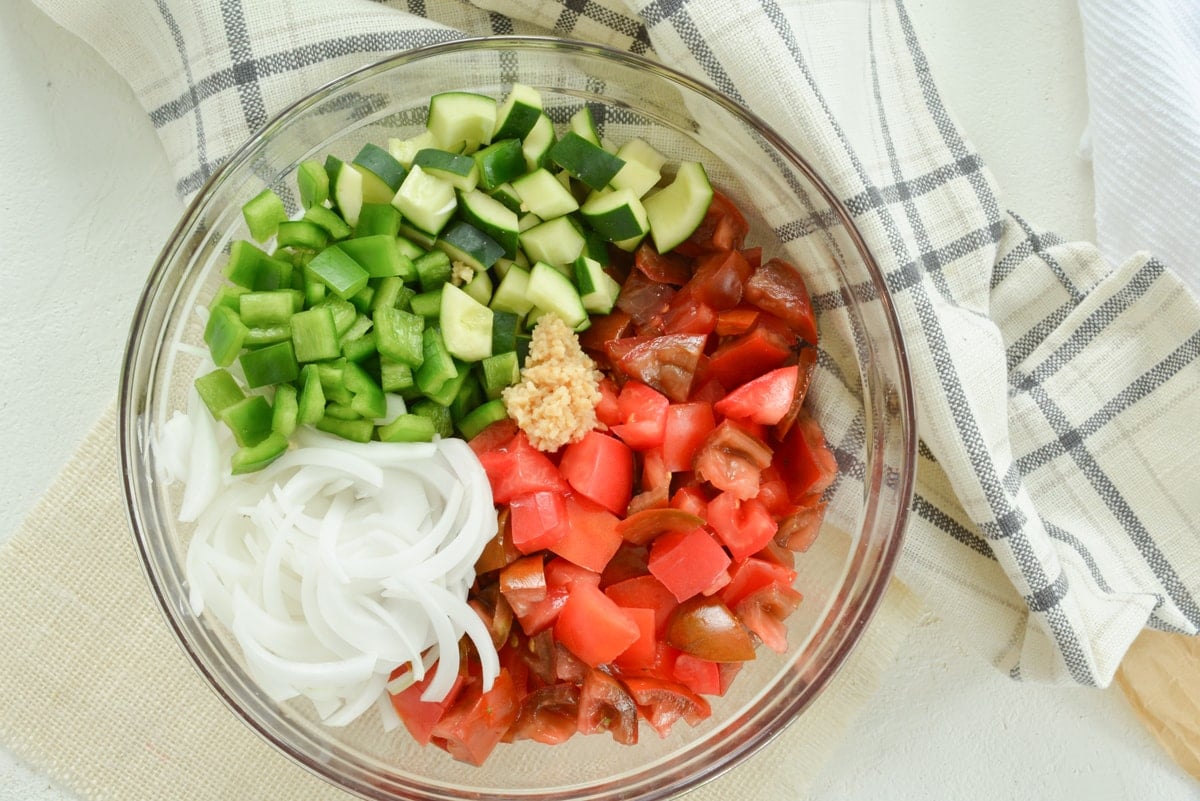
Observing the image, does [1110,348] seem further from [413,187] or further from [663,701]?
[413,187]

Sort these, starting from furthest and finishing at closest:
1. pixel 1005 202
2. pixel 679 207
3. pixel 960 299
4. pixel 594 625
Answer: pixel 1005 202 → pixel 960 299 → pixel 679 207 → pixel 594 625

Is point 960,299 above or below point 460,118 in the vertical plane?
below

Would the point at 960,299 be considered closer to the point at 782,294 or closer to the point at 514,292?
the point at 782,294

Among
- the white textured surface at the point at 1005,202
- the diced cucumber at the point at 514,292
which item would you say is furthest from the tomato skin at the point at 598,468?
the white textured surface at the point at 1005,202

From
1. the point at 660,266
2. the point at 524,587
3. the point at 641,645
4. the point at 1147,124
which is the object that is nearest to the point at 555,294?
the point at 660,266

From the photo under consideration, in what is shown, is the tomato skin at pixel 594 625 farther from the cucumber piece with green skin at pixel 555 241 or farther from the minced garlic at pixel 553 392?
the cucumber piece with green skin at pixel 555 241

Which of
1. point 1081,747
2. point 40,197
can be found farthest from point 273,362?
point 1081,747

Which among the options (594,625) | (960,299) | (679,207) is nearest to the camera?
(594,625)
